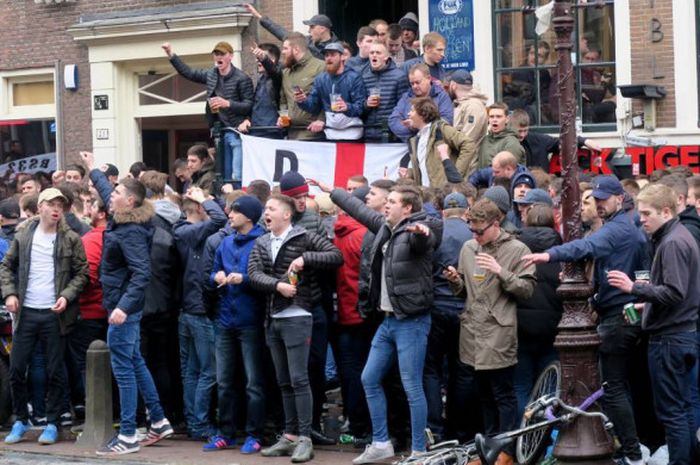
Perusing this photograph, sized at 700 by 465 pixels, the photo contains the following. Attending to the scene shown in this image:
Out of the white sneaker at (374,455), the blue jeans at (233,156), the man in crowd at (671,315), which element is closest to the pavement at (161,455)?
the white sneaker at (374,455)

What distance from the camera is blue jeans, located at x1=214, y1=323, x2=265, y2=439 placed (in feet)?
38.8

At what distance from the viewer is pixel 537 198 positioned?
11.4m

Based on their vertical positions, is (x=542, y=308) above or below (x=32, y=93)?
below

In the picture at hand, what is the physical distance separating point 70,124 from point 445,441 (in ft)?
42.1

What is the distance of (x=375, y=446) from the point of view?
36.7ft

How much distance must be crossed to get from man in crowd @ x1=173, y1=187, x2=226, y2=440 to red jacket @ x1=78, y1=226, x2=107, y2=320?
0.79m

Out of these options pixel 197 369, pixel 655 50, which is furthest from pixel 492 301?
pixel 655 50

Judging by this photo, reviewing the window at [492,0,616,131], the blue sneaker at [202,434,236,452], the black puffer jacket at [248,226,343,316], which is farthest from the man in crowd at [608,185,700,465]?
the window at [492,0,616,131]

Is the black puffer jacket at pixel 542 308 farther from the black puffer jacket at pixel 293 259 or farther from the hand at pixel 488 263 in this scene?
the black puffer jacket at pixel 293 259

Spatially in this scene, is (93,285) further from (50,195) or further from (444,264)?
(444,264)

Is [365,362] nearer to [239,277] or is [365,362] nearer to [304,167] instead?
[239,277]

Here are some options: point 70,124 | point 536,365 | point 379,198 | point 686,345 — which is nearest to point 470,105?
point 379,198

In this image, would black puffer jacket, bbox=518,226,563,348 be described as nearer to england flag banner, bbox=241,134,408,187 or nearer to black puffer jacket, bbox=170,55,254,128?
england flag banner, bbox=241,134,408,187

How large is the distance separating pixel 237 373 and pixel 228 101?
16.6ft
